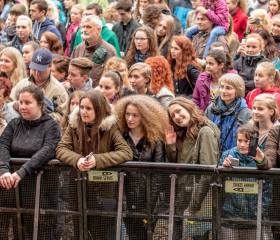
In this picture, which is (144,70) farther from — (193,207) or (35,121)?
(193,207)

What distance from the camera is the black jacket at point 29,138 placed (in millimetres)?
5438

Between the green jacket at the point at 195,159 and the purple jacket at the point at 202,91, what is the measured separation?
1725mm

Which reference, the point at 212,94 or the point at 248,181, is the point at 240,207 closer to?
the point at 248,181

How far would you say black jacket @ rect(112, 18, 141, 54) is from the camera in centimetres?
977

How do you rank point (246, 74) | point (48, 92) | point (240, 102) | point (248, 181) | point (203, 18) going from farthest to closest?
1. point (203, 18)
2. point (246, 74)
3. point (48, 92)
4. point (240, 102)
5. point (248, 181)

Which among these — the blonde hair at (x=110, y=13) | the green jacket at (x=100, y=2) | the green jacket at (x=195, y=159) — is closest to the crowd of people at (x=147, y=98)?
the green jacket at (x=195, y=159)

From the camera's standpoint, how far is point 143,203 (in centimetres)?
512

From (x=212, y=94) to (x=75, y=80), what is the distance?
6.46 feet

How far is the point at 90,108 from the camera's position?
5.43m

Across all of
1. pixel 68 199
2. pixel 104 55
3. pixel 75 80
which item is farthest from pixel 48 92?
pixel 68 199

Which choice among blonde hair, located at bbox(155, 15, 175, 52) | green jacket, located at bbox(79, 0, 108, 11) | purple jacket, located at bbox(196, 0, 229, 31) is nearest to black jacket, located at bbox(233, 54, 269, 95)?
purple jacket, located at bbox(196, 0, 229, 31)

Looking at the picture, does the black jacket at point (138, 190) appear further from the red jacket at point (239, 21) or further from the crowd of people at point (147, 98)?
the red jacket at point (239, 21)

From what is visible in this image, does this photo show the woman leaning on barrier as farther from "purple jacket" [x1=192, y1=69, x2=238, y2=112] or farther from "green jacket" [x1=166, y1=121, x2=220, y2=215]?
"purple jacket" [x1=192, y1=69, x2=238, y2=112]

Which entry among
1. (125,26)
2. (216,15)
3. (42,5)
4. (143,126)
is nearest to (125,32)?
(125,26)
